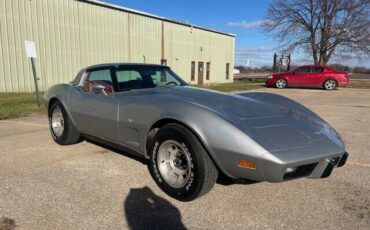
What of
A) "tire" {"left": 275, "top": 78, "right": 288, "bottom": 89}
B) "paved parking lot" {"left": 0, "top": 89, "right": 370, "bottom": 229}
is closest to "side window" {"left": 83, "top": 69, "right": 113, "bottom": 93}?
"paved parking lot" {"left": 0, "top": 89, "right": 370, "bottom": 229}

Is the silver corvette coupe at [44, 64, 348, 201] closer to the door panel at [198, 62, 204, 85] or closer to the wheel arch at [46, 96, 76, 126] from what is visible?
the wheel arch at [46, 96, 76, 126]

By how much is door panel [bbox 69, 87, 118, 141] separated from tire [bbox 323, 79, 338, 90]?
66.0 feet

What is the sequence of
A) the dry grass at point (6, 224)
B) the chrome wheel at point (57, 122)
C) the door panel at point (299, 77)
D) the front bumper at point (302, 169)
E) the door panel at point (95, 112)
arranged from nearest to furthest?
the dry grass at point (6, 224) → the front bumper at point (302, 169) → the door panel at point (95, 112) → the chrome wheel at point (57, 122) → the door panel at point (299, 77)

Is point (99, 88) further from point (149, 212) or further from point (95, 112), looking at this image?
point (149, 212)

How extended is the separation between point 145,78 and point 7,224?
2543 millimetres

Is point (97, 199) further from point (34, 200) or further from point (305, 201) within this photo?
point (305, 201)

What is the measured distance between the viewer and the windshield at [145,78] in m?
4.73

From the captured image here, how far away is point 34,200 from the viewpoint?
11.5 ft

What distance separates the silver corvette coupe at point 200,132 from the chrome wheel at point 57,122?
0.80 m

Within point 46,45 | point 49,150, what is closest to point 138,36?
point 46,45

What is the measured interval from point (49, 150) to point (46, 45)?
1444cm

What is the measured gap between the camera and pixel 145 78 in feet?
16.1

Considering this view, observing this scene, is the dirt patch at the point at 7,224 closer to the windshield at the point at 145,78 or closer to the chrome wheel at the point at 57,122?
the windshield at the point at 145,78

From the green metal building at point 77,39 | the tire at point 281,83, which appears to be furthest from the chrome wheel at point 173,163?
the tire at point 281,83
